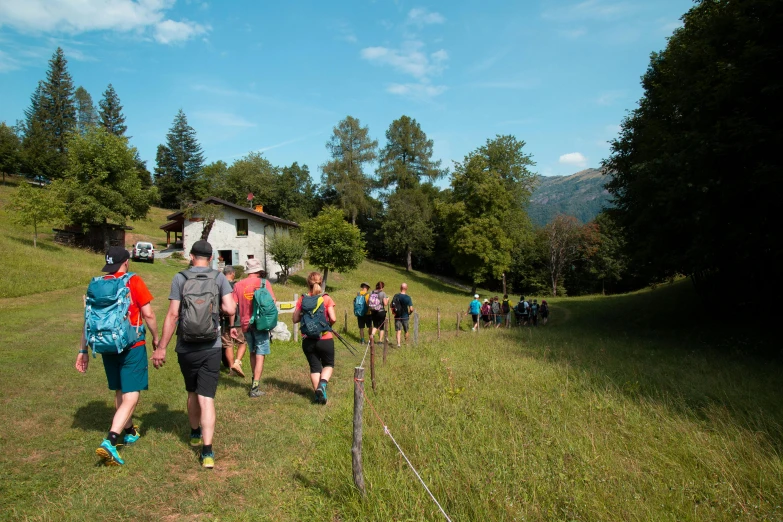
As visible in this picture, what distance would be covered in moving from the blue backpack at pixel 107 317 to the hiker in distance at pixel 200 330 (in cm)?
37

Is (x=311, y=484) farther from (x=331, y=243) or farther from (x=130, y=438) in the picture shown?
(x=331, y=243)

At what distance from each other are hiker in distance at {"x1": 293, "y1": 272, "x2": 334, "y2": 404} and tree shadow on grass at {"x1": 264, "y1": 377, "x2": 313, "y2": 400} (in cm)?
54

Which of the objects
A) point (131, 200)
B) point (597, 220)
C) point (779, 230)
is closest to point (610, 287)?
point (597, 220)

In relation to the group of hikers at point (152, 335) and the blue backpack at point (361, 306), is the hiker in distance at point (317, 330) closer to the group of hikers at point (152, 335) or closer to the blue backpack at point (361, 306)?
the group of hikers at point (152, 335)

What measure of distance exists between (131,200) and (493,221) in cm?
3106

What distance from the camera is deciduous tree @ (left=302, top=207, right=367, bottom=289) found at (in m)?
33.6

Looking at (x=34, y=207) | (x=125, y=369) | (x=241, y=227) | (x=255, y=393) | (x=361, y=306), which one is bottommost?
(x=255, y=393)

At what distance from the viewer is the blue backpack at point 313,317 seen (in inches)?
258

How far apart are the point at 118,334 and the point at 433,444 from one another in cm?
333

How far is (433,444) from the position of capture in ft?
15.3

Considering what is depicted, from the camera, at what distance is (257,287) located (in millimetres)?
7551

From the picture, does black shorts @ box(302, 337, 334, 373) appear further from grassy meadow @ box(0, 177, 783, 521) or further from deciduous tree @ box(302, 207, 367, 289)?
deciduous tree @ box(302, 207, 367, 289)

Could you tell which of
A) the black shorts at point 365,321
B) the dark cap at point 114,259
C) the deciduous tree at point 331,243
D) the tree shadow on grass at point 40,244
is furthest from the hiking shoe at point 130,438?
the tree shadow on grass at point 40,244

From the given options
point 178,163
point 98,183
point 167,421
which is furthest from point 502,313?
point 178,163
